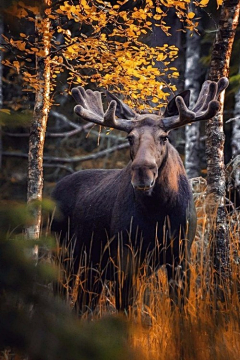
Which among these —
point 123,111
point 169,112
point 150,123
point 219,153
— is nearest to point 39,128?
point 123,111

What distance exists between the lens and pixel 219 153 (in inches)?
252

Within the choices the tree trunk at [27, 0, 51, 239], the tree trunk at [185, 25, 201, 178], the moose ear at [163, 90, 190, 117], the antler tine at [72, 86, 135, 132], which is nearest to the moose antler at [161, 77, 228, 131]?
the moose ear at [163, 90, 190, 117]

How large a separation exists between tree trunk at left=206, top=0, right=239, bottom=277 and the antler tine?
838mm

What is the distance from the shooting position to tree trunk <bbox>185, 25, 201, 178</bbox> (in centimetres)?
1401

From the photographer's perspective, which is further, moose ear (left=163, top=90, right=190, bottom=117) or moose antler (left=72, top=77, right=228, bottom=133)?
moose ear (left=163, top=90, right=190, bottom=117)

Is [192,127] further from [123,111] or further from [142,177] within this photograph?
[142,177]

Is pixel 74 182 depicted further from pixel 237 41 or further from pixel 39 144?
pixel 237 41

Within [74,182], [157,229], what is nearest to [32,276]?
[157,229]

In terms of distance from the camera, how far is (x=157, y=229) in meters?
6.36

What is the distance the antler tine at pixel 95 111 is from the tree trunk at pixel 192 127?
6595 mm

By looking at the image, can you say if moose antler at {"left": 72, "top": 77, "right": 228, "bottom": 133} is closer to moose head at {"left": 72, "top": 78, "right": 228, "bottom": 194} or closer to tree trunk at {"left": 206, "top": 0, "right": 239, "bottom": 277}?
moose head at {"left": 72, "top": 78, "right": 228, "bottom": 194}

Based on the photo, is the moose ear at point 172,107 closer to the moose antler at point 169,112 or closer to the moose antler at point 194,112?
the moose antler at point 169,112

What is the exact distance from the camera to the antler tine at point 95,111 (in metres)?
6.51

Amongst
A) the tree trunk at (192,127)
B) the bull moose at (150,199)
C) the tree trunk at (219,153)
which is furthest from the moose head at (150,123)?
the tree trunk at (192,127)
